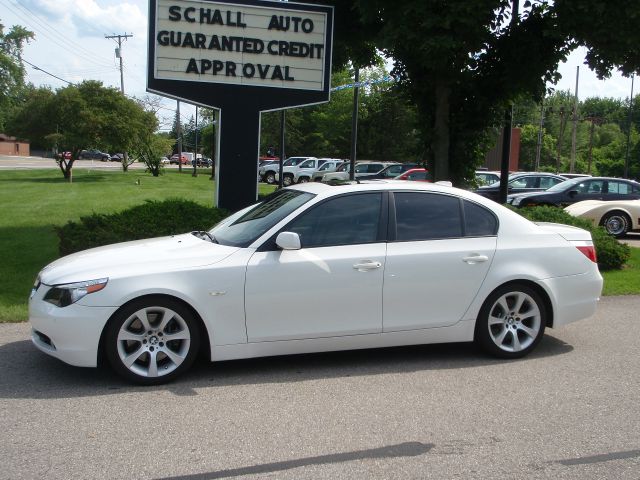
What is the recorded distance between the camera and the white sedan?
17.3ft

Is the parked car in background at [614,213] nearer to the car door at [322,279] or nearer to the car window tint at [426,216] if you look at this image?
the car window tint at [426,216]

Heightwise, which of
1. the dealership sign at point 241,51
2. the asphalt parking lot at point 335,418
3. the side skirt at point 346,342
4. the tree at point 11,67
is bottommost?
the asphalt parking lot at point 335,418

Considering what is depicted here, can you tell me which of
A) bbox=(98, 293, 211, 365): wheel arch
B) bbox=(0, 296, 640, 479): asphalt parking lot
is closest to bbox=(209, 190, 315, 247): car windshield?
bbox=(98, 293, 211, 365): wheel arch

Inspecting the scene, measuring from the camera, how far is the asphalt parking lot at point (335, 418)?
4.02 m

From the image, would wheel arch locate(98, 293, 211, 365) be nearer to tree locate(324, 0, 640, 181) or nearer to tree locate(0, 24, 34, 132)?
tree locate(324, 0, 640, 181)

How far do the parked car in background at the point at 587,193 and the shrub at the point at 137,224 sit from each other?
1121cm

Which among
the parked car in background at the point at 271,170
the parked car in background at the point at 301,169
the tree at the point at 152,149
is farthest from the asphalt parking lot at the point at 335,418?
the parked car in background at the point at 271,170

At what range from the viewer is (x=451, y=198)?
632cm

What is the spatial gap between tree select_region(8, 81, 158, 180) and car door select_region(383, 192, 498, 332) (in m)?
32.5

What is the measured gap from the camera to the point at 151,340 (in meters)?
5.34

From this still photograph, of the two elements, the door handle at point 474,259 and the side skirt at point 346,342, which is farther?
the door handle at point 474,259

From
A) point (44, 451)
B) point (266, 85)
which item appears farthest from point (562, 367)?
point (266, 85)

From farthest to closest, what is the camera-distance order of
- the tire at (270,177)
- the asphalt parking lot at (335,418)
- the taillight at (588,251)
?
1. the tire at (270,177)
2. the taillight at (588,251)
3. the asphalt parking lot at (335,418)

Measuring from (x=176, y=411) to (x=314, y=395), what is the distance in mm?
1056
